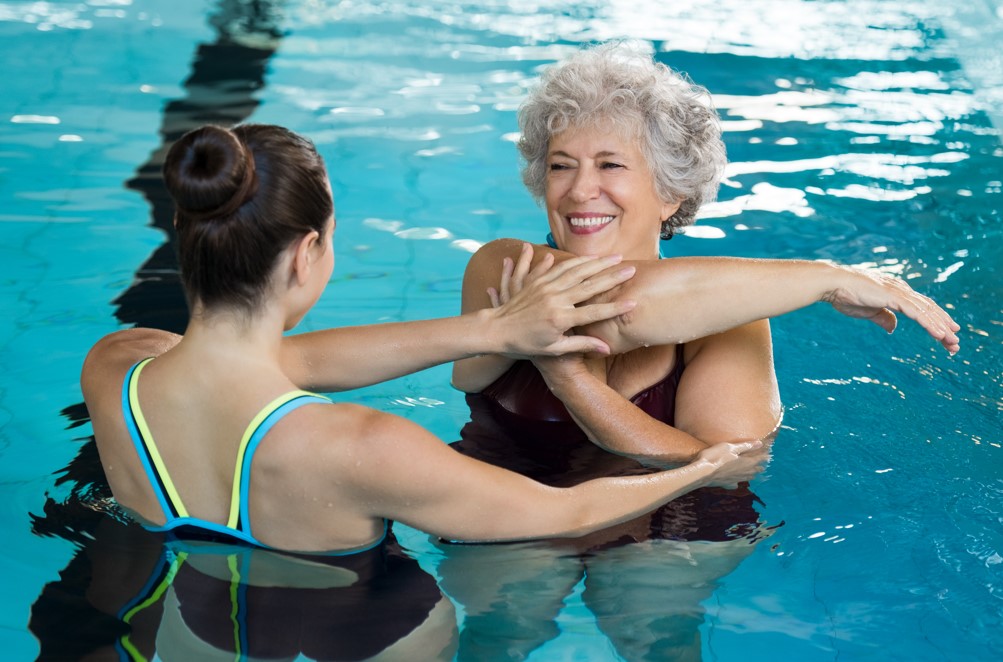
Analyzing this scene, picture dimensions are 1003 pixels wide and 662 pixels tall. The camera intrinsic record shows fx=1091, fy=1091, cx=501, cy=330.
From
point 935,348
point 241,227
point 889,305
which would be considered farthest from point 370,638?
point 935,348

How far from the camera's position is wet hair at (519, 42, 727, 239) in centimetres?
332

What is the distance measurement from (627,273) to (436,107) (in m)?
4.94

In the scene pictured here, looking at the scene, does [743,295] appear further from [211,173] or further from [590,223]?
[211,173]

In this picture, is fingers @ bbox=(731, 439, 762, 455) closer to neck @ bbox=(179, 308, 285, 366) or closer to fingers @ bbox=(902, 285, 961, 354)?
fingers @ bbox=(902, 285, 961, 354)

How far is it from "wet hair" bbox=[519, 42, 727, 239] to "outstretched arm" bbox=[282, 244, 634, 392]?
0.51 meters

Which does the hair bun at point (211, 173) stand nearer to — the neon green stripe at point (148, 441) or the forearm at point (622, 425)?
the neon green stripe at point (148, 441)

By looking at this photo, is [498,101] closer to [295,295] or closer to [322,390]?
[322,390]

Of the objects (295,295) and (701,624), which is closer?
(295,295)

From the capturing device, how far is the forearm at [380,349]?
9.46 ft

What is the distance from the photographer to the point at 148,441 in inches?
93.7

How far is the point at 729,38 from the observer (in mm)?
9211

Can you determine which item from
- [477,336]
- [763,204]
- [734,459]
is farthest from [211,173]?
[763,204]

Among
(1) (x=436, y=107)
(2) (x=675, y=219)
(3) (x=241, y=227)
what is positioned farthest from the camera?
(1) (x=436, y=107)

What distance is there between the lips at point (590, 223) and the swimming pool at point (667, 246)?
3.04 ft
